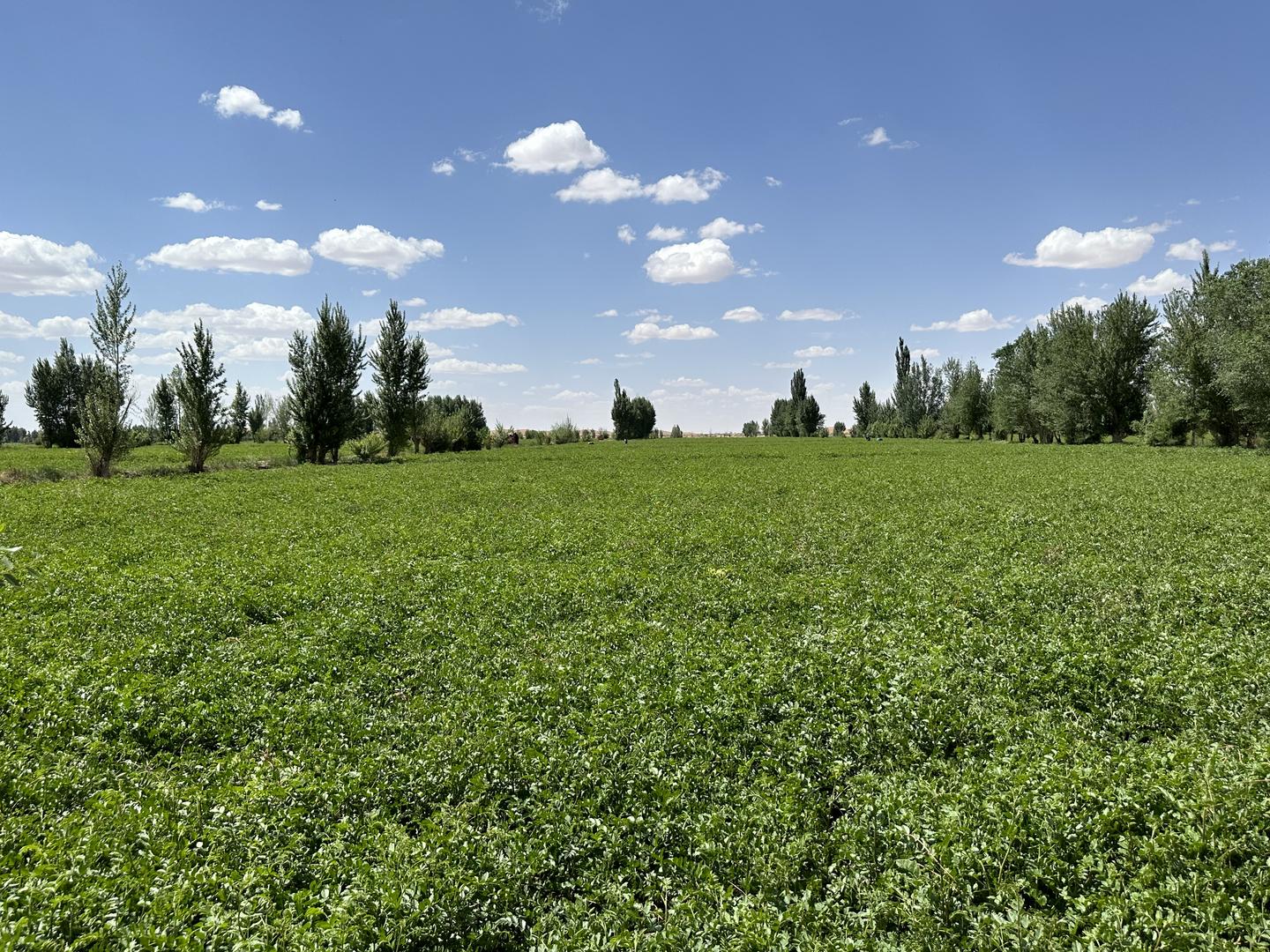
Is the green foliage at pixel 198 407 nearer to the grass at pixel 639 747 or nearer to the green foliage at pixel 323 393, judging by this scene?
the green foliage at pixel 323 393

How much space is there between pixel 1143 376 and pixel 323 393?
Result: 73.0m

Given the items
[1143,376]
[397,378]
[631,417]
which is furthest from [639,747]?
[631,417]

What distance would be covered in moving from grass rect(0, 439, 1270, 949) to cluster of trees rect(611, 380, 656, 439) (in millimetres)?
85322

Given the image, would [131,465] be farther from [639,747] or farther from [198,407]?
[639,747]

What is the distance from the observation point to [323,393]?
147ft

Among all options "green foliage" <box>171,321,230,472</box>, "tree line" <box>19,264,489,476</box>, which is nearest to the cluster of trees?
"tree line" <box>19,264,489,476</box>

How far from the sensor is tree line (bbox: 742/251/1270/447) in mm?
40031

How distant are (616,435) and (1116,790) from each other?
337 feet

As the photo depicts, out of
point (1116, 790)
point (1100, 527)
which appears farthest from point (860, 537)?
point (1116, 790)

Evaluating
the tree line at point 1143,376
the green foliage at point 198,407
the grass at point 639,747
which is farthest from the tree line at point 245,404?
the tree line at point 1143,376

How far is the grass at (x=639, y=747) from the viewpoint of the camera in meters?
4.75

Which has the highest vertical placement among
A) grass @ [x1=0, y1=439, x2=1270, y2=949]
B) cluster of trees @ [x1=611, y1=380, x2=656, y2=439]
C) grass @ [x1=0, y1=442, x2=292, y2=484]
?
cluster of trees @ [x1=611, y1=380, x2=656, y2=439]

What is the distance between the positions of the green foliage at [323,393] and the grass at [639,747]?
3124 centimetres

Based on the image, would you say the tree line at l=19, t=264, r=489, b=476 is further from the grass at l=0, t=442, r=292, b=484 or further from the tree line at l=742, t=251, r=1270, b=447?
the tree line at l=742, t=251, r=1270, b=447
